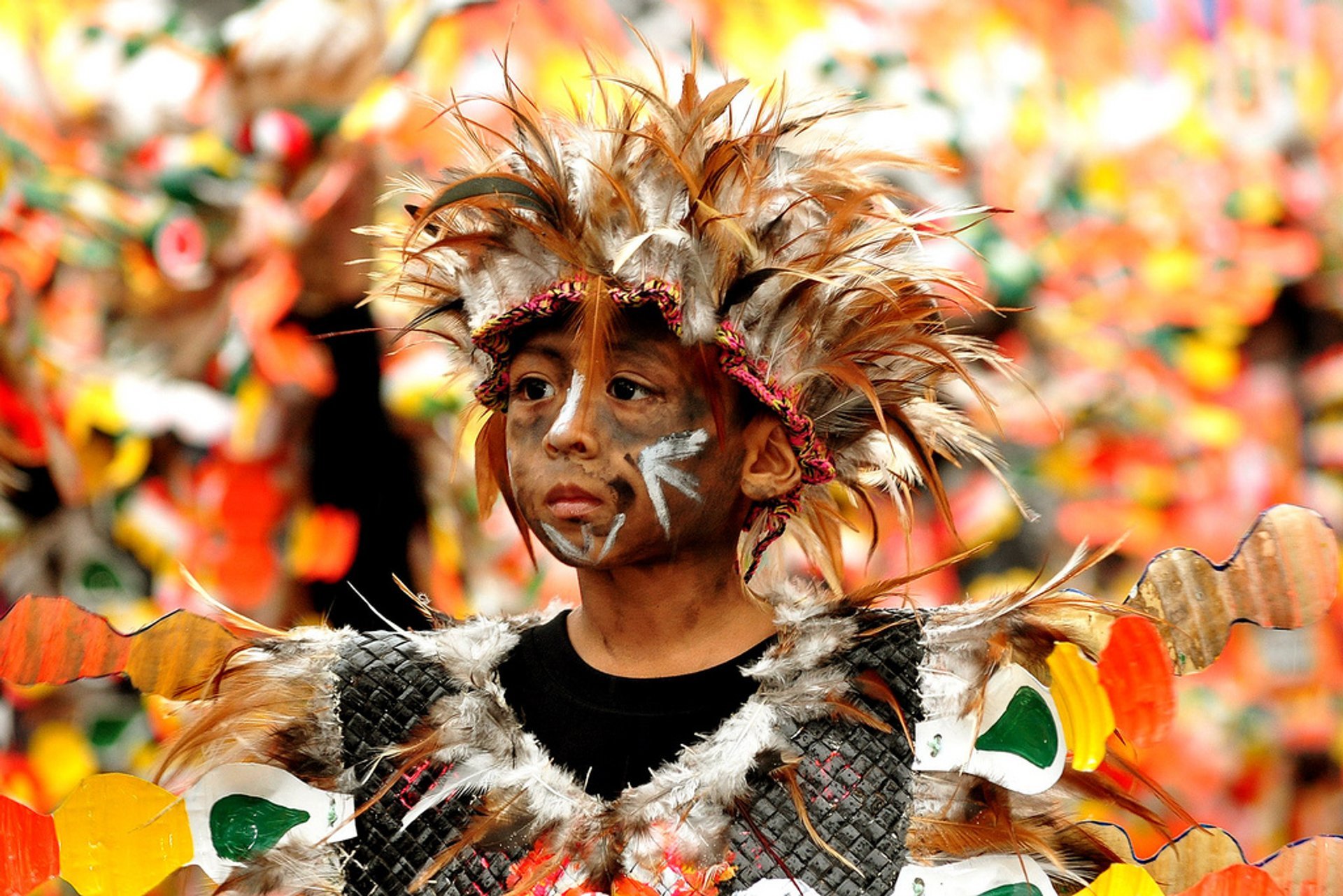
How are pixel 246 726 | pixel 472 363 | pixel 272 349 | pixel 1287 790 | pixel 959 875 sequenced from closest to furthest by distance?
pixel 959 875 < pixel 246 726 < pixel 472 363 < pixel 272 349 < pixel 1287 790

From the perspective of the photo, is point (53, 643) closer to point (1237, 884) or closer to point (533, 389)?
point (533, 389)

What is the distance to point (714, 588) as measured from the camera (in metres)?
2.26

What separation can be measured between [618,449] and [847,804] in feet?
1.66

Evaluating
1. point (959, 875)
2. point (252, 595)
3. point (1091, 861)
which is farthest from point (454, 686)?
point (252, 595)

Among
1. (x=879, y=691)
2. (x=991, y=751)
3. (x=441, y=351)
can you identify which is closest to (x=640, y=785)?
(x=879, y=691)

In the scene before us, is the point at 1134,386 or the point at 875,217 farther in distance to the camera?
the point at 1134,386

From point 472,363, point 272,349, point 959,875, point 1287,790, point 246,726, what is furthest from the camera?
point 1287,790

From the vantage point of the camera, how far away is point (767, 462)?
7.41 ft

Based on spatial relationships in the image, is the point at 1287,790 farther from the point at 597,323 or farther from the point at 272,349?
the point at 597,323

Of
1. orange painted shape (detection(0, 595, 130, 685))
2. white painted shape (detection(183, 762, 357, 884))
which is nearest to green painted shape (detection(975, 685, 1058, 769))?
white painted shape (detection(183, 762, 357, 884))

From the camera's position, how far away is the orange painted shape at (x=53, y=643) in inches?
80.3

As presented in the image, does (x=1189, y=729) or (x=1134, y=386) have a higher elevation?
(x=1134, y=386)

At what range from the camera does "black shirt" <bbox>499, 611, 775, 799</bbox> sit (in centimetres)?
218

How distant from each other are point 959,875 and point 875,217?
2.68ft
